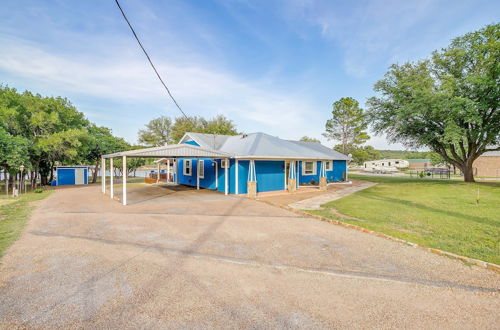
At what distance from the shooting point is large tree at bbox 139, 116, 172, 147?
47594mm

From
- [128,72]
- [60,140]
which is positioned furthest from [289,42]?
[60,140]

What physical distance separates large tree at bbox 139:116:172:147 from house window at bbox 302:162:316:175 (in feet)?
120

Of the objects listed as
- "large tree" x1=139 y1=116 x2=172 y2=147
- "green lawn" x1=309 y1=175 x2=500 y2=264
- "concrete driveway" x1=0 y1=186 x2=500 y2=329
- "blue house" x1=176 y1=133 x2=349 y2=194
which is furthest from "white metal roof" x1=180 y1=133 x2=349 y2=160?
"large tree" x1=139 y1=116 x2=172 y2=147

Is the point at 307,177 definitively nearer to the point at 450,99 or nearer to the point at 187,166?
the point at 187,166

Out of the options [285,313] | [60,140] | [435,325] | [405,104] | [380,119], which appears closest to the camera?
[435,325]

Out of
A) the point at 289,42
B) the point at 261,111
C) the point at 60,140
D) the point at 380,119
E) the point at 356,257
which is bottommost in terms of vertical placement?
the point at 356,257

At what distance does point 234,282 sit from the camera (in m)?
3.78

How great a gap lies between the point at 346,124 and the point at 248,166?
29.5 meters

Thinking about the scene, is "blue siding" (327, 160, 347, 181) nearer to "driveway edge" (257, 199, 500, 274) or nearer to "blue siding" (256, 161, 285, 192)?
"blue siding" (256, 161, 285, 192)

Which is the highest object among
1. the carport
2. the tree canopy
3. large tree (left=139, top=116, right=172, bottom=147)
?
large tree (left=139, top=116, right=172, bottom=147)

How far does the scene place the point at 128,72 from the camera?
492 inches

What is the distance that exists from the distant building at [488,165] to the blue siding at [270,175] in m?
37.4

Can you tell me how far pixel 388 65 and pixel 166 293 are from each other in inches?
1039

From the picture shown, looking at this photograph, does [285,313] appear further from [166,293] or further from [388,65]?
[388,65]
